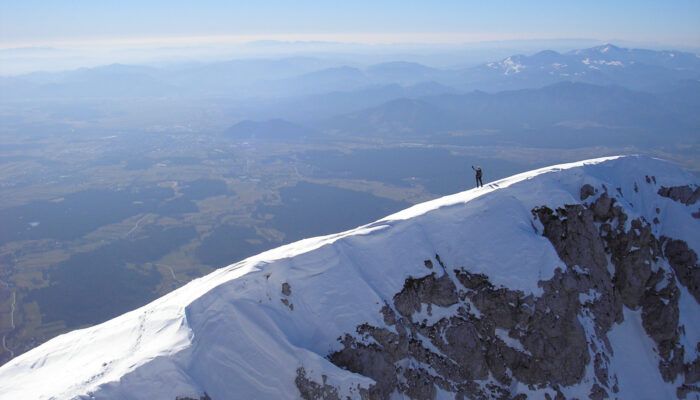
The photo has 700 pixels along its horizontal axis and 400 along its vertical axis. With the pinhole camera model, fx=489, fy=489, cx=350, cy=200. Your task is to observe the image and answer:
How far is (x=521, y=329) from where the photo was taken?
165 ft

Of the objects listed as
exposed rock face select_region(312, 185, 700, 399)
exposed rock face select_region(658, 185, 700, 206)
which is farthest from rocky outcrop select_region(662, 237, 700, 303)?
exposed rock face select_region(658, 185, 700, 206)

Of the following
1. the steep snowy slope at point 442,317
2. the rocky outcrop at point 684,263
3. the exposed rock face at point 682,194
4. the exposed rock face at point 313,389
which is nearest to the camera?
the exposed rock face at point 313,389

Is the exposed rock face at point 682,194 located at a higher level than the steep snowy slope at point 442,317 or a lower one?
higher

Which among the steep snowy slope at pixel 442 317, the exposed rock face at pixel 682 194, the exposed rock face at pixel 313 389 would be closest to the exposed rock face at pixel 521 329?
the steep snowy slope at pixel 442 317

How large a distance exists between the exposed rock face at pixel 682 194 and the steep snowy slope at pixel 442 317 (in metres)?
4.03

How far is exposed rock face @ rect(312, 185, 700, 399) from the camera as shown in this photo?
4647 cm

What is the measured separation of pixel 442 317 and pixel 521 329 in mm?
8307

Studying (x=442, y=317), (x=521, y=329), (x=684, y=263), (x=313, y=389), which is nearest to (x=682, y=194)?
(x=684, y=263)

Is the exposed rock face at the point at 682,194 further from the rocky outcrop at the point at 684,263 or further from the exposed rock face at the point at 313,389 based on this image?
the exposed rock face at the point at 313,389

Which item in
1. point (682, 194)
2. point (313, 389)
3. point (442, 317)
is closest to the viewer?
point (313, 389)

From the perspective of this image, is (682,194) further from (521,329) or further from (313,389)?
(313,389)

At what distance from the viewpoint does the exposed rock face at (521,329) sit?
4647 centimetres

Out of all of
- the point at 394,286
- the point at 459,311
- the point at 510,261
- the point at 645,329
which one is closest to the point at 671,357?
the point at 645,329

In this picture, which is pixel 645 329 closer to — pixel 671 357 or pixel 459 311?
pixel 671 357
